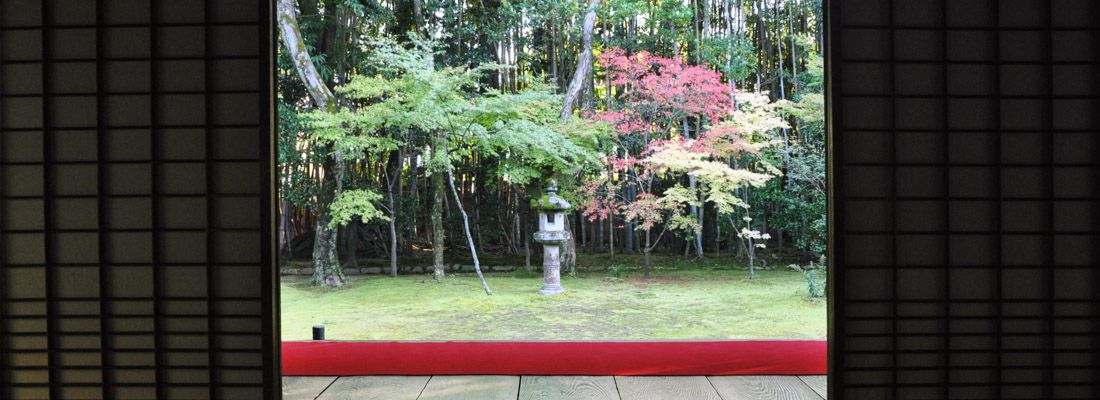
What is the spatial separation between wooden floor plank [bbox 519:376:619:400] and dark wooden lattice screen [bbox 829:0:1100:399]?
43.3 inches

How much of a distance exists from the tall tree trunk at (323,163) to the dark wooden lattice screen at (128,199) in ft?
16.7

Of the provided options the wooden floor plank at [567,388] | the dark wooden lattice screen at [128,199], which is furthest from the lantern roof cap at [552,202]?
the dark wooden lattice screen at [128,199]

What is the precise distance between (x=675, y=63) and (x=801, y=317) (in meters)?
2.83

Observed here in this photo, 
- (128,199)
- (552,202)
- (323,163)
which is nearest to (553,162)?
(552,202)

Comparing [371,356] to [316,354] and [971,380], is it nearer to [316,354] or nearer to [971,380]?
[316,354]

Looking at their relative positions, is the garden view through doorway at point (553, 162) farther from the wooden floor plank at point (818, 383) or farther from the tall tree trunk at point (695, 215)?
the wooden floor plank at point (818, 383)

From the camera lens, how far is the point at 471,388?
286 centimetres

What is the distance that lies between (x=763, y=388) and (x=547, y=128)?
14.9 ft

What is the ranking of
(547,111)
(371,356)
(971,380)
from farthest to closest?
(547,111), (371,356), (971,380)

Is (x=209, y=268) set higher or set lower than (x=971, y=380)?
higher

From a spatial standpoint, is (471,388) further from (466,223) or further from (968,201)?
(466,223)

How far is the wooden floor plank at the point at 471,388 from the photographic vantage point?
2748 mm

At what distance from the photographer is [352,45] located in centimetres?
748

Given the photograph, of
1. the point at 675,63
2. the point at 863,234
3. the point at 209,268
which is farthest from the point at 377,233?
the point at 863,234
